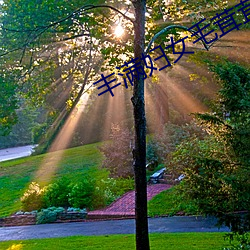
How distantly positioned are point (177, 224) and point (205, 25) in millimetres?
4485

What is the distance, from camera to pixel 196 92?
2122 centimetres

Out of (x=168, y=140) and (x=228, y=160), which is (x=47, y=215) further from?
(x=228, y=160)

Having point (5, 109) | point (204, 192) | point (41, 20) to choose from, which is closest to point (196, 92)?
point (41, 20)

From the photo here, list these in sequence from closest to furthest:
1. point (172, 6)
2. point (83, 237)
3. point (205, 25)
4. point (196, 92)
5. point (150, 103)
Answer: point (205, 25) < point (83, 237) < point (172, 6) < point (196, 92) < point (150, 103)

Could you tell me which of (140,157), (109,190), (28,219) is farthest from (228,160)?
(109,190)

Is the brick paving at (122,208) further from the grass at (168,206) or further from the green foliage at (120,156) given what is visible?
the green foliage at (120,156)

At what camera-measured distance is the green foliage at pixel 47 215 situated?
1012cm

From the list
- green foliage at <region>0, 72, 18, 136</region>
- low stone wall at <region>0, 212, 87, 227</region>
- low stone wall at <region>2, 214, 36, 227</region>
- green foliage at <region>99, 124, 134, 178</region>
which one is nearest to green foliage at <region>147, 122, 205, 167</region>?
green foliage at <region>99, 124, 134, 178</region>

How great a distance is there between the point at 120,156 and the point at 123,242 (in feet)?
24.9

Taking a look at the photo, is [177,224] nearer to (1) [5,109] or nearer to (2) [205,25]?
(2) [205,25]

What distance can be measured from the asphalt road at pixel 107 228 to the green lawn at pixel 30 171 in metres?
2.79

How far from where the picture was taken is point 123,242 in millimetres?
6922

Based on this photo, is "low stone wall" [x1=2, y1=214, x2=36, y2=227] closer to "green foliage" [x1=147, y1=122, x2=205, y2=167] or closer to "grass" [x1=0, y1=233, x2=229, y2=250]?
"grass" [x1=0, y1=233, x2=229, y2=250]

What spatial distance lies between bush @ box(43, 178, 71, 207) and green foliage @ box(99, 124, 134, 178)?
10.1ft
